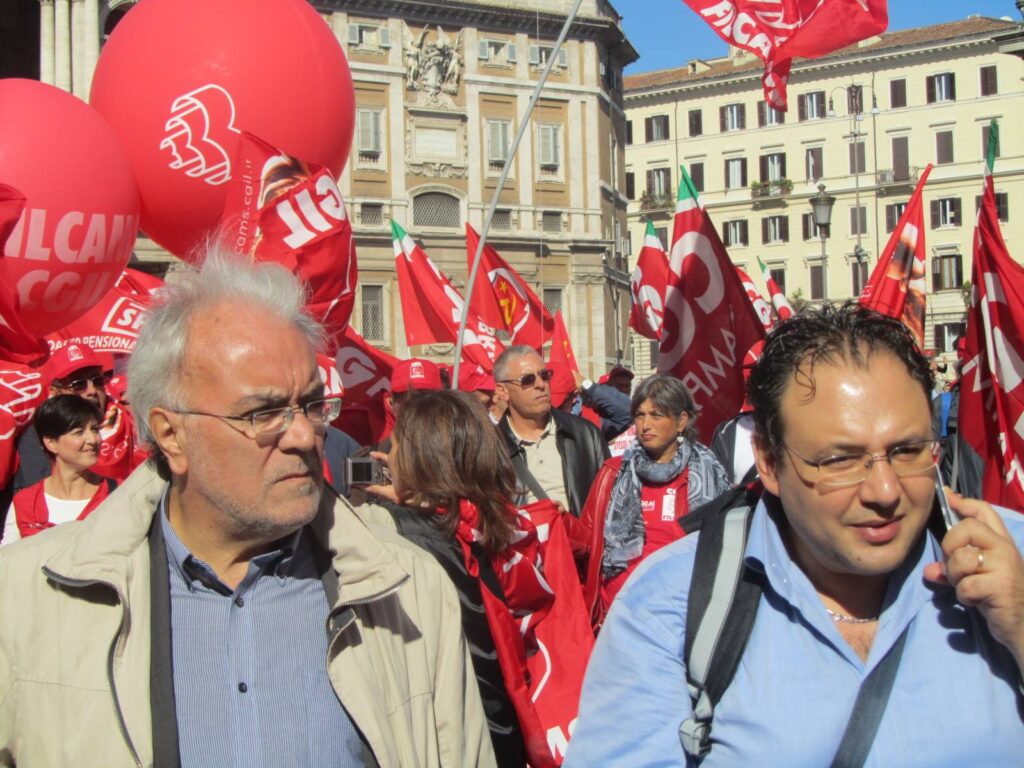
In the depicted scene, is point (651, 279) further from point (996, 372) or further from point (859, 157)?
point (859, 157)

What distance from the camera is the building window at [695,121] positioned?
6881 cm

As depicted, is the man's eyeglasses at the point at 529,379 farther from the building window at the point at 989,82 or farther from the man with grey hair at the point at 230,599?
the building window at the point at 989,82

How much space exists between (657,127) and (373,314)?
2907cm

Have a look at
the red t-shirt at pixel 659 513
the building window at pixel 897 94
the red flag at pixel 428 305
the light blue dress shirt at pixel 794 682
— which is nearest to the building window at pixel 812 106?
the building window at pixel 897 94

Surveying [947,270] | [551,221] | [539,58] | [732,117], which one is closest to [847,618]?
[551,221]

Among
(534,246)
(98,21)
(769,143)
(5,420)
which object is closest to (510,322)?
(5,420)

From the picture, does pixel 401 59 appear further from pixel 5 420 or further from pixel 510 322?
pixel 5 420

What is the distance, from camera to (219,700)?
2457 mm

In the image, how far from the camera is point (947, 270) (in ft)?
204

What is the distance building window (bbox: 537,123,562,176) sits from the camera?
160 feet

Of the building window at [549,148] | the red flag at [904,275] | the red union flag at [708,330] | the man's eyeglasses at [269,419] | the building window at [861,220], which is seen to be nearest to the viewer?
the man's eyeglasses at [269,419]

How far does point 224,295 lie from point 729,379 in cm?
496

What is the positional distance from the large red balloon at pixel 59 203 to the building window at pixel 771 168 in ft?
210

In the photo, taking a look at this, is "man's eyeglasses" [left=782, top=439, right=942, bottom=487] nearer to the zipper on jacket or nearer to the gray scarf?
the zipper on jacket
